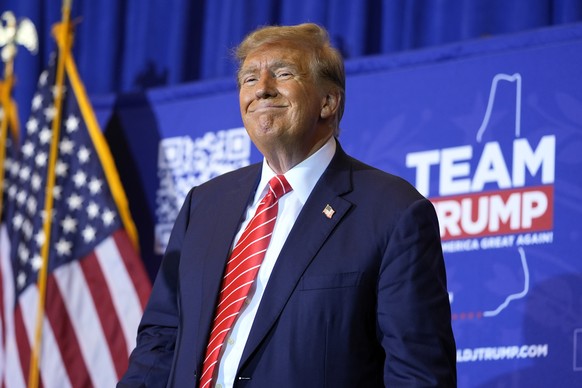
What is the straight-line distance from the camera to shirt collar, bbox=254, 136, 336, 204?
2.20 metres

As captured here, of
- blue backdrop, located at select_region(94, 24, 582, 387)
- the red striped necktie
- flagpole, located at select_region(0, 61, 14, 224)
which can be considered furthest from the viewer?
flagpole, located at select_region(0, 61, 14, 224)

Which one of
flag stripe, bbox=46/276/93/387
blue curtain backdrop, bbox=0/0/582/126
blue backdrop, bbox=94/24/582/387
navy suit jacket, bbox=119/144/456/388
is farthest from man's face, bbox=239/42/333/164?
flag stripe, bbox=46/276/93/387

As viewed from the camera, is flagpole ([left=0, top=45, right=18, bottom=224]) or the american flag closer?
the american flag

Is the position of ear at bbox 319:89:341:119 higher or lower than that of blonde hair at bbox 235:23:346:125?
lower

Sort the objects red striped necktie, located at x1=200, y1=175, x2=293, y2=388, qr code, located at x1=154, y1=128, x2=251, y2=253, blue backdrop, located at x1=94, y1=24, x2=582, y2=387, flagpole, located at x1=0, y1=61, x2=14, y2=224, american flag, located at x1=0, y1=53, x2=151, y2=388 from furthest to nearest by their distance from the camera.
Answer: flagpole, located at x1=0, y1=61, x2=14, y2=224, american flag, located at x1=0, y1=53, x2=151, y2=388, qr code, located at x1=154, y1=128, x2=251, y2=253, blue backdrop, located at x1=94, y1=24, x2=582, y2=387, red striped necktie, located at x1=200, y1=175, x2=293, y2=388

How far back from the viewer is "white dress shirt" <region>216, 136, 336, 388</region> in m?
2.04

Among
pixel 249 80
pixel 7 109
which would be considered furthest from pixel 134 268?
pixel 249 80

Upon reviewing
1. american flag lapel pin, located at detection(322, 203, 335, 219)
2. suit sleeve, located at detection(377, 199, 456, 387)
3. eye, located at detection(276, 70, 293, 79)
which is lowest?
suit sleeve, located at detection(377, 199, 456, 387)

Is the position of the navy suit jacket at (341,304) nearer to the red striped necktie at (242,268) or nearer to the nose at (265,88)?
the red striped necktie at (242,268)

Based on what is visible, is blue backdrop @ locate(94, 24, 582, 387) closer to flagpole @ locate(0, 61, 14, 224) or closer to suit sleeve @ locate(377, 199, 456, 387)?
suit sleeve @ locate(377, 199, 456, 387)

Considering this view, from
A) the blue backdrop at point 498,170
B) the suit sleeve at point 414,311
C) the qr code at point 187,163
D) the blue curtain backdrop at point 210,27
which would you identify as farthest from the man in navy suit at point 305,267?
the blue curtain backdrop at point 210,27

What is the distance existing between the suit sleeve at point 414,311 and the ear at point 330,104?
0.31 m

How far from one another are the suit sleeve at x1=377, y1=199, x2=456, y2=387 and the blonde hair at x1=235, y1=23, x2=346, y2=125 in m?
0.37

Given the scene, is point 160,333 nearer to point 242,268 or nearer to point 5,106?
point 242,268
